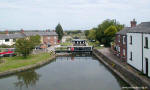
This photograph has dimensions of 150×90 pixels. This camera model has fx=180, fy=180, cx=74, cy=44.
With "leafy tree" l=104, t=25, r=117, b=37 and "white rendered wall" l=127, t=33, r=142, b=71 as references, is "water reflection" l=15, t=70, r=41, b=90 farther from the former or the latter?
"leafy tree" l=104, t=25, r=117, b=37

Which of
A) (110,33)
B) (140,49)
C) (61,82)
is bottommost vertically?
(61,82)

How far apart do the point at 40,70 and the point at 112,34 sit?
2883cm

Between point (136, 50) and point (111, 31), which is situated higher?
point (111, 31)

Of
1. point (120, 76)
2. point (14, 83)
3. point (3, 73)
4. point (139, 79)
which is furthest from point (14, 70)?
point (139, 79)

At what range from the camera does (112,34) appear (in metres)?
51.8

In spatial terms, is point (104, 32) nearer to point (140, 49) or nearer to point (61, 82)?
point (140, 49)

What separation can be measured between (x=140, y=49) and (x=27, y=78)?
1534 centimetres

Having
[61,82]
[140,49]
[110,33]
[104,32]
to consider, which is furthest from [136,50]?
[104,32]

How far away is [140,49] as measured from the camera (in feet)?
66.6

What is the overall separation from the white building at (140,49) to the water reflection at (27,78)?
502 inches

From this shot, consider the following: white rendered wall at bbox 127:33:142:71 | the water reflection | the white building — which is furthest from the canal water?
the white building

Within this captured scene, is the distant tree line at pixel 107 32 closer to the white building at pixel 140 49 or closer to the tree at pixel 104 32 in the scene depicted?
the tree at pixel 104 32

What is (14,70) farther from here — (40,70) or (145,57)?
(145,57)

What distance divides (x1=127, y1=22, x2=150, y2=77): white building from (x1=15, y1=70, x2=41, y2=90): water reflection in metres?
12.7
